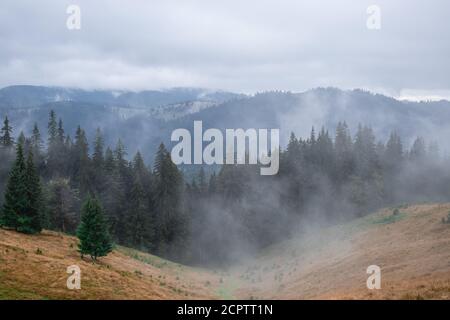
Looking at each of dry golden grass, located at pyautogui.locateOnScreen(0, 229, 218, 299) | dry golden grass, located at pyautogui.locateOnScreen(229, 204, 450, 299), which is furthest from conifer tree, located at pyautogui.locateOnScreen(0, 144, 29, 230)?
dry golden grass, located at pyautogui.locateOnScreen(229, 204, 450, 299)

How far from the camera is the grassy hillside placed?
853 inches

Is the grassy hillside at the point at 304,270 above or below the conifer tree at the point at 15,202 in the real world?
below

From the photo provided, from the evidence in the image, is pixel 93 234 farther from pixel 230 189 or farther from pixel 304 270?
pixel 230 189

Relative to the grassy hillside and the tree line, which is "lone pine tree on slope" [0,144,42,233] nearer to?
the grassy hillside

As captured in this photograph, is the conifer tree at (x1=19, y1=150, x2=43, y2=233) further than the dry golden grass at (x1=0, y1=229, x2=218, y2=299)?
Yes

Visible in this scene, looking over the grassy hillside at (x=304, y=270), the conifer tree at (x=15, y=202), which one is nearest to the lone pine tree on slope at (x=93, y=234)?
the grassy hillside at (x=304, y=270)

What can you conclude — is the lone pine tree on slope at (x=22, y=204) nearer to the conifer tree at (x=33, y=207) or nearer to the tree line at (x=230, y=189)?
the conifer tree at (x=33, y=207)

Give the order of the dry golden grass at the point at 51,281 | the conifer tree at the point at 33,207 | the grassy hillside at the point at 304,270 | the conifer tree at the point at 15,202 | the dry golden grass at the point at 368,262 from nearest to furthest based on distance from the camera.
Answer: the dry golden grass at the point at 51,281 → the grassy hillside at the point at 304,270 → the dry golden grass at the point at 368,262 → the conifer tree at the point at 15,202 → the conifer tree at the point at 33,207

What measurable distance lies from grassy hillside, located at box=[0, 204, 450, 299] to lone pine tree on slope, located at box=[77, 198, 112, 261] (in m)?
1.06

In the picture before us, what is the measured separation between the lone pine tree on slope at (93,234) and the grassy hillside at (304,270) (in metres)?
1.06

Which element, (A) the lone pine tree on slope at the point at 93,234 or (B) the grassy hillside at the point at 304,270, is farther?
(A) the lone pine tree on slope at the point at 93,234

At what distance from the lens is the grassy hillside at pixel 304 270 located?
21.7 m
